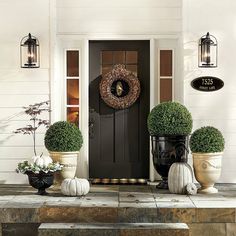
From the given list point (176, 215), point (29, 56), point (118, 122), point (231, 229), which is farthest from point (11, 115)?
point (231, 229)

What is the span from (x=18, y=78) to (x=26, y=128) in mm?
800

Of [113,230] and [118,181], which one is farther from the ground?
[118,181]

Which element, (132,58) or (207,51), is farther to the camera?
(132,58)

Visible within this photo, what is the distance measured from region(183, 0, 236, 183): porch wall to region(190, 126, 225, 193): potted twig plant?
2.61ft

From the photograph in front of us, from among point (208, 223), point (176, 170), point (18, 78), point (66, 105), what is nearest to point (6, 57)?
point (18, 78)

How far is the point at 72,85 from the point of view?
826cm

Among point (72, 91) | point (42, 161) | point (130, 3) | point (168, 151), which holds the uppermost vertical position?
point (130, 3)

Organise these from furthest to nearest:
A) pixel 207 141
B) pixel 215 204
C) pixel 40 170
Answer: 1. pixel 207 141
2. pixel 40 170
3. pixel 215 204

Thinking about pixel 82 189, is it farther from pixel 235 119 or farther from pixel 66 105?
pixel 235 119

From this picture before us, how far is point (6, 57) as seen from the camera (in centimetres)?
803

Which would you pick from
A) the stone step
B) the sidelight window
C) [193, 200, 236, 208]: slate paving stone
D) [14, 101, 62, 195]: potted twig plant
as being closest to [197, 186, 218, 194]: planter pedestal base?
[193, 200, 236, 208]: slate paving stone

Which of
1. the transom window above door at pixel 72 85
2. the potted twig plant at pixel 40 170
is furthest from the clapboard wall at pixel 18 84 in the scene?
the potted twig plant at pixel 40 170

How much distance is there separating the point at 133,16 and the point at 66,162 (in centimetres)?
237

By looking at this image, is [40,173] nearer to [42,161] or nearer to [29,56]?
[42,161]
